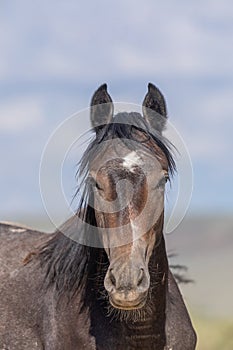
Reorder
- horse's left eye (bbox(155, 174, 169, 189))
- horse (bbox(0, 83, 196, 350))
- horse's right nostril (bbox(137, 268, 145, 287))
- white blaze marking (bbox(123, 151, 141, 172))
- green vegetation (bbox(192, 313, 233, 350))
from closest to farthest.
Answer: horse's right nostril (bbox(137, 268, 145, 287)) < horse (bbox(0, 83, 196, 350)) < white blaze marking (bbox(123, 151, 141, 172)) < horse's left eye (bbox(155, 174, 169, 189)) < green vegetation (bbox(192, 313, 233, 350))

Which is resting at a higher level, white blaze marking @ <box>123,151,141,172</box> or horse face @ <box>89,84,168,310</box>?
white blaze marking @ <box>123,151,141,172</box>

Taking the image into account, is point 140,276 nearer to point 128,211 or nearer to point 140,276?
point 140,276

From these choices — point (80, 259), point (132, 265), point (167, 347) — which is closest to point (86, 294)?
point (80, 259)

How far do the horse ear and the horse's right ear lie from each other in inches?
12.7

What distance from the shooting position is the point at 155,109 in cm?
845

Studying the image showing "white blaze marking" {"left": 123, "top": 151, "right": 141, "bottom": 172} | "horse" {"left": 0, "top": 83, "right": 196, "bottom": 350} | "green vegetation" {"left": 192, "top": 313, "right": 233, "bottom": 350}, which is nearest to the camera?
"horse" {"left": 0, "top": 83, "right": 196, "bottom": 350}

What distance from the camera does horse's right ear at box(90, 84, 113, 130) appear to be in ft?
27.4

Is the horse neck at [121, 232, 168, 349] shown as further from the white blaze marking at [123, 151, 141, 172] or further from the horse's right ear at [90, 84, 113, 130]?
the horse's right ear at [90, 84, 113, 130]

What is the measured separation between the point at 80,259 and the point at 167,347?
3.65 feet

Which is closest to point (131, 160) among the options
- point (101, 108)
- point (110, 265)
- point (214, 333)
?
point (101, 108)

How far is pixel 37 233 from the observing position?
10.6 m

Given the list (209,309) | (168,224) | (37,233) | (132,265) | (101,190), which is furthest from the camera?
(209,309)

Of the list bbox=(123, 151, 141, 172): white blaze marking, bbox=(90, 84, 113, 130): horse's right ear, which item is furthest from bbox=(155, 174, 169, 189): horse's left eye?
bbox=(90, 84, 113, 130): horse's right ear

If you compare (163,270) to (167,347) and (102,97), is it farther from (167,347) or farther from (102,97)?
(102,97)
